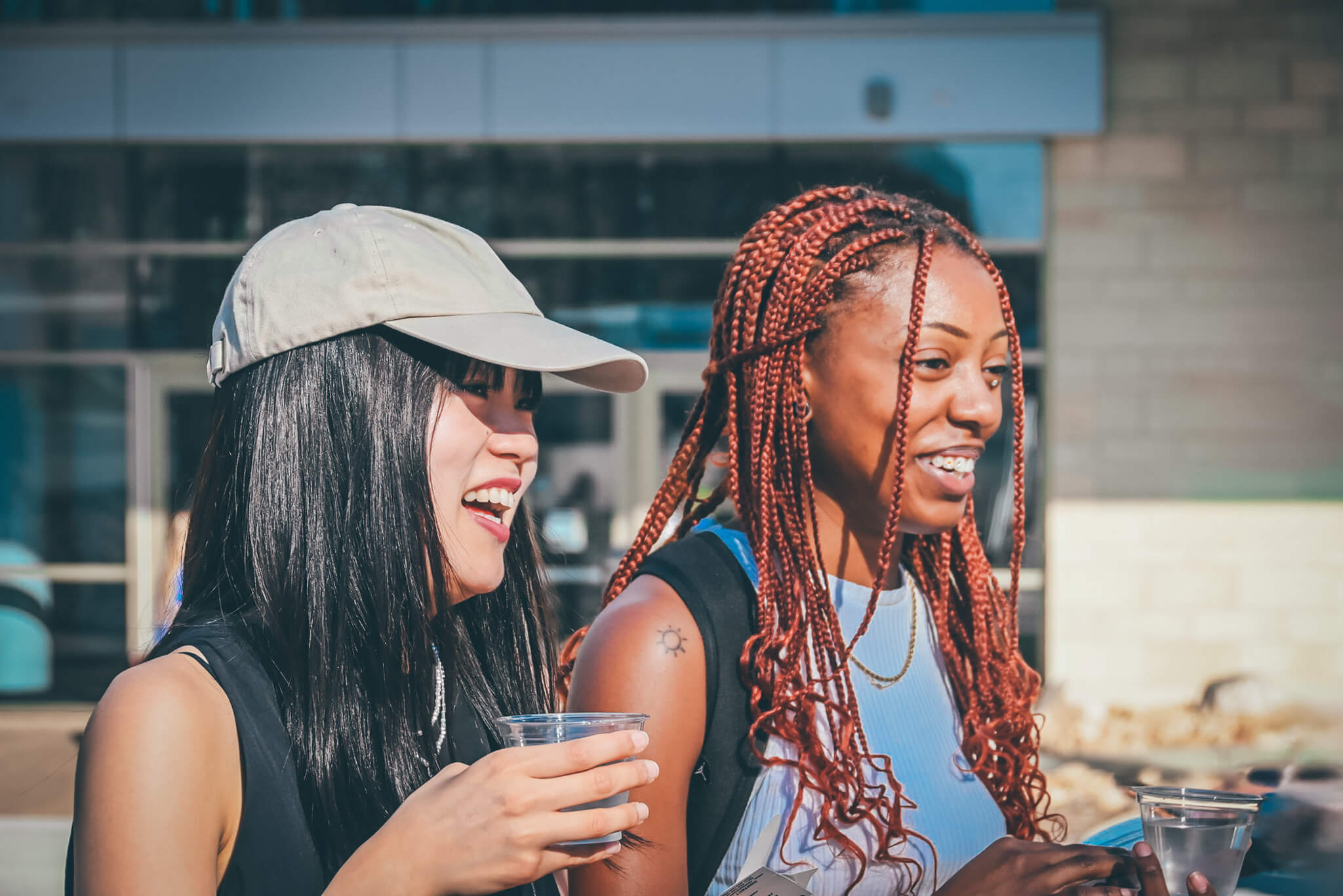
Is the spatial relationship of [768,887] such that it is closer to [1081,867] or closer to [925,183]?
[1081,867]

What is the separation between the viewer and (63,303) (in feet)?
26.6

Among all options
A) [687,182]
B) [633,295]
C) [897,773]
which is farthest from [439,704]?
[687,182]

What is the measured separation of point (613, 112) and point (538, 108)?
518 mm

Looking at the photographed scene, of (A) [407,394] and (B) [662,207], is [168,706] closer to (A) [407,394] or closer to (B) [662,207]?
(A) [407,394]

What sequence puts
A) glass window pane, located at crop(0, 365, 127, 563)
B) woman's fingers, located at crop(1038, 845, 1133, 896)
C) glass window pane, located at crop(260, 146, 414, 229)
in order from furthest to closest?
1. glass window pane, located at crop(0, 365, 127, 563)
2. glass window pane, located at crop(260, 146, 414, 229)
3. woman's fingers, located at crop(1038, 845, 1133, 896)

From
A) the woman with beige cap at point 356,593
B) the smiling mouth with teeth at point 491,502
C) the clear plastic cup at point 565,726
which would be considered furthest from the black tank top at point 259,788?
the smiling mouth with teeth at point 491,502

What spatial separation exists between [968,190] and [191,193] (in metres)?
5.56

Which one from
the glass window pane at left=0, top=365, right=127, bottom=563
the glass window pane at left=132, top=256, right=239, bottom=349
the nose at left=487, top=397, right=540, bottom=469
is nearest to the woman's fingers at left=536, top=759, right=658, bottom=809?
the nose at left=487, top=397, right=540, bottom=469

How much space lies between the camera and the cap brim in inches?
58.4

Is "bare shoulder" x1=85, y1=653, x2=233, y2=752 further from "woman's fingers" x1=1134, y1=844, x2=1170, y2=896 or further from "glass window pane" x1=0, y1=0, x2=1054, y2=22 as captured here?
"glass window pane" x1=0, y1=0, x2=1054, y2=22

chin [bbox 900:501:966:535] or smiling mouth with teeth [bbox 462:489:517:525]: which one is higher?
smiling mouth with teeth [bbox 462:489:517:525]

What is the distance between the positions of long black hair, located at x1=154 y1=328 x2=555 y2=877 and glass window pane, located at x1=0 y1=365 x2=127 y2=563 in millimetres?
7417

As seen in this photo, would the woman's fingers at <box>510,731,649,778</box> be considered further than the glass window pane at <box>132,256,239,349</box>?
No

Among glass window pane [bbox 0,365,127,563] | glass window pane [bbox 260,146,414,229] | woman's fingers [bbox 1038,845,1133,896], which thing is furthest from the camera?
glass window pane [bbox 0,365,127,563]
